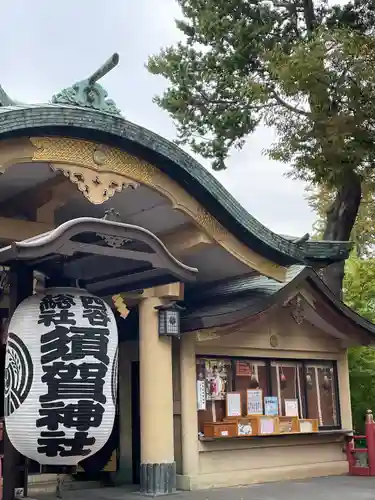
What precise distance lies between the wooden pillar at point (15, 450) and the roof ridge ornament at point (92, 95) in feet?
9.96

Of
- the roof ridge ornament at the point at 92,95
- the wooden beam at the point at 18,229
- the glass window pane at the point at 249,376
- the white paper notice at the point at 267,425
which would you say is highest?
the roof ridge ornament at the point at 92,95

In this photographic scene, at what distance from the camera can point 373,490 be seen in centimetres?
1068

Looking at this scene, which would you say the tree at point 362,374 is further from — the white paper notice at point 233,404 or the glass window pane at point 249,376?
the white paper notice at point 233,404

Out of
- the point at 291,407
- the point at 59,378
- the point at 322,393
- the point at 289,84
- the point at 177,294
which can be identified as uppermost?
the point at 289,84

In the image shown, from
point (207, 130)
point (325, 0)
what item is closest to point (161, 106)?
point (207, 130)

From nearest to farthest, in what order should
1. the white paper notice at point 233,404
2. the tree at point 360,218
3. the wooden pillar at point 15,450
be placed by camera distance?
1. the wooden pillar at point 15,450
2. the white paper notice at point 233,404
3. the tree at point 360,218

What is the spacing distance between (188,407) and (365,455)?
13.9 feet

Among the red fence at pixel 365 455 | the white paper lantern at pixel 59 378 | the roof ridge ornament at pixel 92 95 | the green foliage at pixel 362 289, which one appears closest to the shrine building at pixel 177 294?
the roof ridge ornament at pixel 92 95

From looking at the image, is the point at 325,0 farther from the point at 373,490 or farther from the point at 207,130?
the point at 373,490

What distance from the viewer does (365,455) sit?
13023 millimetres

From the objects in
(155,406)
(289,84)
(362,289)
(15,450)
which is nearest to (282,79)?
(289,84)

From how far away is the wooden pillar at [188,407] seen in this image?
1077cm

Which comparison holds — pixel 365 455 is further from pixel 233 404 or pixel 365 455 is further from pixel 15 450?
pixel 15 450

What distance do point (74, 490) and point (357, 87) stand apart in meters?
11.1
